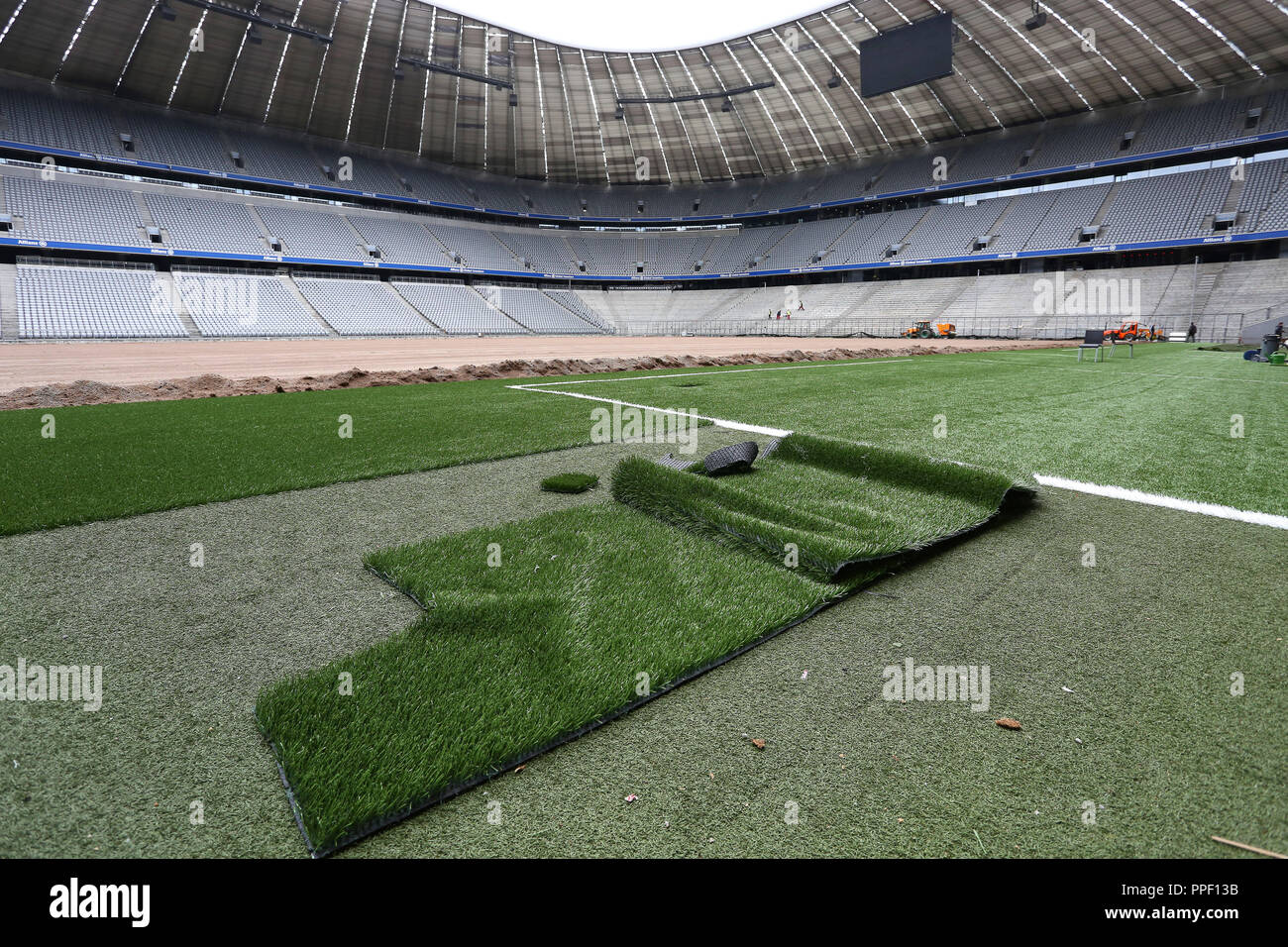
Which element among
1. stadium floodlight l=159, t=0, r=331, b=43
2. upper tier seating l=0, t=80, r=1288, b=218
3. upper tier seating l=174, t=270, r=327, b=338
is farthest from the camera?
upper tier seating l=0, t=80, r=1288, b=218

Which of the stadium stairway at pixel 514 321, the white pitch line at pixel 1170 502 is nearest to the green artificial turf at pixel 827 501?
the white pitch line at pixel 1170 502

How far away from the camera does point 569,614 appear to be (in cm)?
193

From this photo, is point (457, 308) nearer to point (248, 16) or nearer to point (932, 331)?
point (248, 16)

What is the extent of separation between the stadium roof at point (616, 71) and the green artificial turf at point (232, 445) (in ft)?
114

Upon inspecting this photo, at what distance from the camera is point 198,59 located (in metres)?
33.6

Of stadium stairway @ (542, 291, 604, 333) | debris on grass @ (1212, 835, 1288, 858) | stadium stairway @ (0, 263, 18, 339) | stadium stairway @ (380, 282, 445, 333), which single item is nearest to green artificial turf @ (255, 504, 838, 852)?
debris on grass @ (1212, 835, 1288, 858)

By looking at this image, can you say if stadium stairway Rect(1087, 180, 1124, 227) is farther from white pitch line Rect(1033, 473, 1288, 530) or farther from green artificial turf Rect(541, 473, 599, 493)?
green artificial turf Rect(541, 473, 599, 493)

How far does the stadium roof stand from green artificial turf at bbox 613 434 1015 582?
36.9 m

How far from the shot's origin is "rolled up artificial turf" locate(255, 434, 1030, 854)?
1295 millimetres

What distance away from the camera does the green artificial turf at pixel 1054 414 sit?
385 centimetres

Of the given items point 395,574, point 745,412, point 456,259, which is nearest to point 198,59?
point 456,259

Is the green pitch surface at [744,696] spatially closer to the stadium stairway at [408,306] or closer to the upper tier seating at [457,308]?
the stadium stairway at [408,306]

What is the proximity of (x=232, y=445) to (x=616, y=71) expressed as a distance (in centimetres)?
4365
